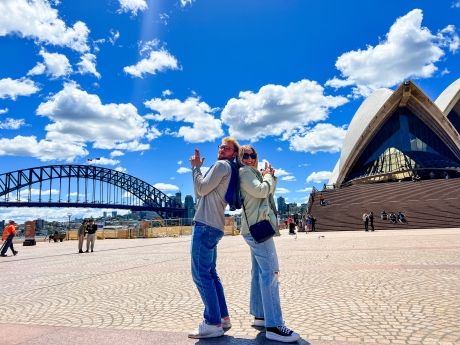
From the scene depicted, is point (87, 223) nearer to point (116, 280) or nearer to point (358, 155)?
point (116, 280)

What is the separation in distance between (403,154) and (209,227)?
62.8 m

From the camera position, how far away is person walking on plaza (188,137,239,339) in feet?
11.5

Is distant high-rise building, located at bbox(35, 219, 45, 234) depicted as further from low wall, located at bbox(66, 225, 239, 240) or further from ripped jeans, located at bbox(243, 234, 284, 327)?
ripped jeans, located at bbox(243, 234, 284, 327)

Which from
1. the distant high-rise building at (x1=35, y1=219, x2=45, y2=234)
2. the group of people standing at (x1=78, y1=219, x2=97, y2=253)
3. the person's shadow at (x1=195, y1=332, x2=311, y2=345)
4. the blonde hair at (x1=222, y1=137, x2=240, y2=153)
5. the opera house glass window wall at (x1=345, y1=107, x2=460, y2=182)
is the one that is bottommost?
the person's shadow at (x1=195, y1=332, x2=311, y2=345)

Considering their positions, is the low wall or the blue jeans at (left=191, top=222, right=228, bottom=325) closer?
the blue jeans at (left=191, top=222, right=228, bottom=325)

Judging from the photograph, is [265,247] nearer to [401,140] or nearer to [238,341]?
[238,341]

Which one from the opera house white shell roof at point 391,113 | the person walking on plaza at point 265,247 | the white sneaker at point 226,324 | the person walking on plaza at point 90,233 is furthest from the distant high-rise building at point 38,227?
the person walking on plaza at point 265,247

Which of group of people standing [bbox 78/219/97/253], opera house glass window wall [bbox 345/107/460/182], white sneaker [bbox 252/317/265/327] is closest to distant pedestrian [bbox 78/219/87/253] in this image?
group of people standing [bbox 78/219/97/253]

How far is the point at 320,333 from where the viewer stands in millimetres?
3422

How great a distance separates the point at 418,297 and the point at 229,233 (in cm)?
2716

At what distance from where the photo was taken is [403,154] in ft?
198

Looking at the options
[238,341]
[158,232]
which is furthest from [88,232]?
[158,232]

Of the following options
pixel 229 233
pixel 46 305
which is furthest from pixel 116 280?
pixel 229 233

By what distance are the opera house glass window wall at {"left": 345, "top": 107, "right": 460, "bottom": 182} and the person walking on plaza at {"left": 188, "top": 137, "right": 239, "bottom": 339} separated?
57.7 meters
